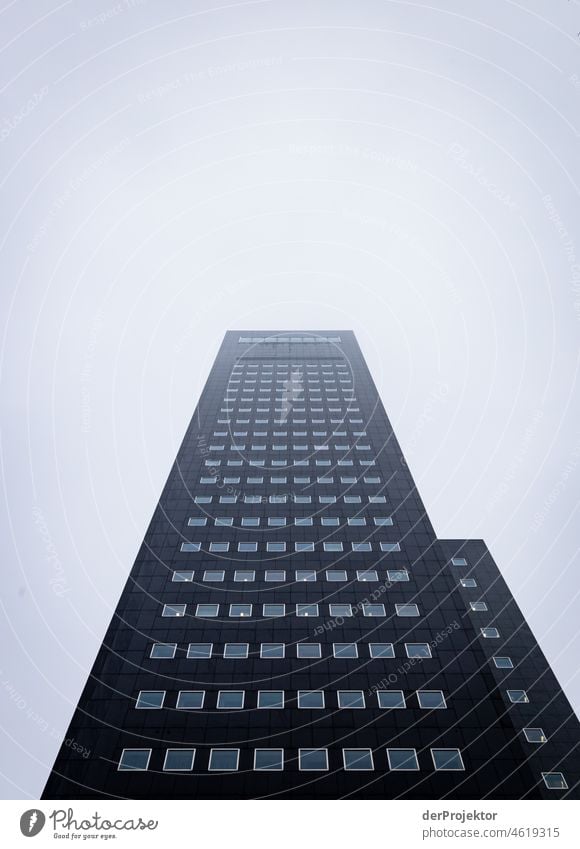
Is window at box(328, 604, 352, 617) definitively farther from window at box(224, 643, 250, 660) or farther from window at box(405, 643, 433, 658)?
window at box(224, 643, 250, 660)

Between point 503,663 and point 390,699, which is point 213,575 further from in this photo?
point 503,663

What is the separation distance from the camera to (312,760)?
27609 millimetres

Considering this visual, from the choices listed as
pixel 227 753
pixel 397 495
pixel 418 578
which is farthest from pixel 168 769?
pixel 397 495

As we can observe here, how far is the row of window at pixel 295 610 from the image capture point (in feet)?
120

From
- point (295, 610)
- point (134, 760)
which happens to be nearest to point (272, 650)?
point (295, 610)

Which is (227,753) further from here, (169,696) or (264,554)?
(264,554)

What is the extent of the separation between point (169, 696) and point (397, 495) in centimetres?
2726

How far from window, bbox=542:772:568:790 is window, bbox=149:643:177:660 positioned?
25.5m

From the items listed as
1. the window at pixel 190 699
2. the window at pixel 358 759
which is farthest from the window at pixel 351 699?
the window at pixel 190 699

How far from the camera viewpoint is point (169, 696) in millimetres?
31359

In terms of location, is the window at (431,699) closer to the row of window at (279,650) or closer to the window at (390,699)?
the window at (390,699)

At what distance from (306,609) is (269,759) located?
427 inches
